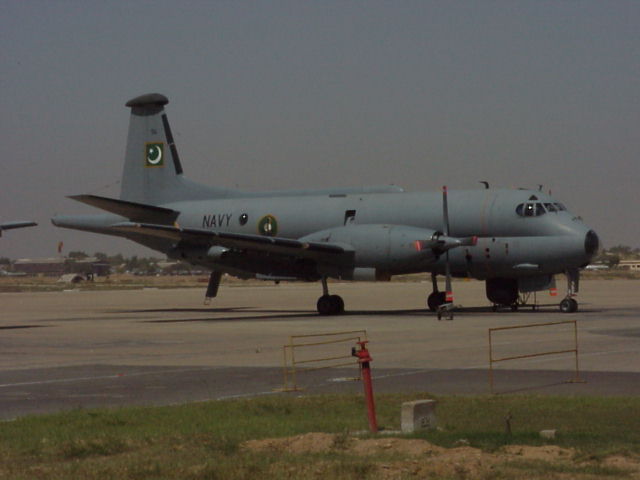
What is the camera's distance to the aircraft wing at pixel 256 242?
4097cm

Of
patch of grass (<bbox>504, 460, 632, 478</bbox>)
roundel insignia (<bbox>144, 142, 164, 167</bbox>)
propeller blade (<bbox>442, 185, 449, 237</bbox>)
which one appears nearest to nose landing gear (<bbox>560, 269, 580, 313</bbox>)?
propeller blade (<bbox>442, 185, 449, 237</bbox>)

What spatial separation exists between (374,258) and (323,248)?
202cm

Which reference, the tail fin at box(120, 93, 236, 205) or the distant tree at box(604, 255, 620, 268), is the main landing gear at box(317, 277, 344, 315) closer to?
the tail fin at box(120, 93, 236, 205)

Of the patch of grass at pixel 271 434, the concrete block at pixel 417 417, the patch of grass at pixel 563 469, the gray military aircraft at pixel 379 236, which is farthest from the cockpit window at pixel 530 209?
the patch of grass at pixel 563 469

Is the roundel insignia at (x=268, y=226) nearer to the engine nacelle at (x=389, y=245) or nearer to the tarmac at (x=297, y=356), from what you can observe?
the tarmac at (x=297, y=356)

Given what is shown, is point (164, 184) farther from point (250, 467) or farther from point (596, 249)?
point (250, 467)

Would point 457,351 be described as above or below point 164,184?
below

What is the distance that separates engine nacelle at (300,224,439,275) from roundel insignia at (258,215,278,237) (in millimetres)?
4397

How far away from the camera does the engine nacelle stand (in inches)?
1587

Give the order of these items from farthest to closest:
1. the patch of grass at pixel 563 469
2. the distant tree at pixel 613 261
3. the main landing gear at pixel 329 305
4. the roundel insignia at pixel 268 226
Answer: the distant tree at pixel 613 261 < the roundel insignia at pixel 268 226 < the main landing gear at pixel 329 305 < the patch of grass at pixel 563 469

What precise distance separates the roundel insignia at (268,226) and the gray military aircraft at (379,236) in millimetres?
43

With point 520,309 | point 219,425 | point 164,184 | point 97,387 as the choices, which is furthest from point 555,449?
point 164,184

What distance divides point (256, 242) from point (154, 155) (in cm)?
1275

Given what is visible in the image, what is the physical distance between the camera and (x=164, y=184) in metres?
51.8
